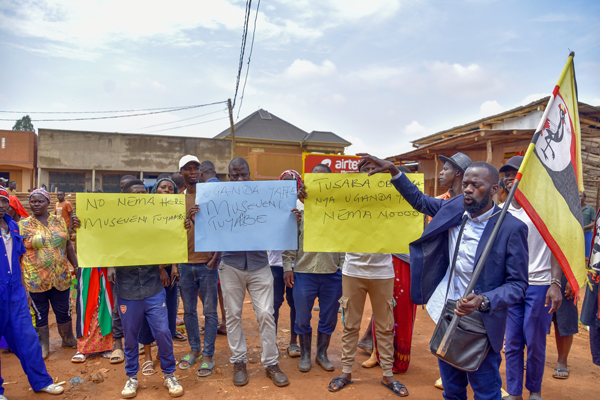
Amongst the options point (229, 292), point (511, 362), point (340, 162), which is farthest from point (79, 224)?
point (340, 162)

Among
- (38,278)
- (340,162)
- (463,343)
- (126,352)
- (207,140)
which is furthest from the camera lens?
(207,140)

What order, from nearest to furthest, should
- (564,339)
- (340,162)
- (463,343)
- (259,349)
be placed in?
(463,343), (564,339), (259,349), (340,162)

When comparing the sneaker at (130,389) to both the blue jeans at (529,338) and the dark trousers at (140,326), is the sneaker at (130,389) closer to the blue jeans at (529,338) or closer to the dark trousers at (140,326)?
the dark trousers at (140,326)

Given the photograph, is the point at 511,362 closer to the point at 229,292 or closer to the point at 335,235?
the point at 335,235

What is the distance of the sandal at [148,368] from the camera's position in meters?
4.18

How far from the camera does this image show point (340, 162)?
45.2 feet

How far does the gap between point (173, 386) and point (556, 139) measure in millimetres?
3891

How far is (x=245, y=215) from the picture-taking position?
157 inches

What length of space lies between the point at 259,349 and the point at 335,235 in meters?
2.21

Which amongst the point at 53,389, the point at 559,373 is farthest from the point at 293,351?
the point at 559,373

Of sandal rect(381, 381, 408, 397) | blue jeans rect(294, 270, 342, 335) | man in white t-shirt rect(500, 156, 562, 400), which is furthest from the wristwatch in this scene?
blue jeans rect(294, 270, 342, 335)

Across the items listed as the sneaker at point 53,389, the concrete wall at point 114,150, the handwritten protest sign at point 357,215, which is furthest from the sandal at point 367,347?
the concrete wall at point 114,150

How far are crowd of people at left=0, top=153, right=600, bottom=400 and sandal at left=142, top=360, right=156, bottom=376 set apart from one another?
0.01 meters

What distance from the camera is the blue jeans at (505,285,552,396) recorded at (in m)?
3.48
